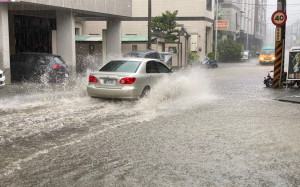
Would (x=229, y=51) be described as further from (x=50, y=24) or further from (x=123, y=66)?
(x=123, y=66)

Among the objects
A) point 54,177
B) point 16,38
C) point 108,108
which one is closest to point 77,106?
point 108,108

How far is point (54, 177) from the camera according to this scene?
507 centimetres

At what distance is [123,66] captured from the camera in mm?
11945

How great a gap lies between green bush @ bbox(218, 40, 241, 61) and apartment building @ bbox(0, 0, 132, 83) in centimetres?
2955

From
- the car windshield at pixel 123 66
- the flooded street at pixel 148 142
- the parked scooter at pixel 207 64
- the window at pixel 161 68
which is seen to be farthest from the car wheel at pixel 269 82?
the parked scooter at pixel 207 64

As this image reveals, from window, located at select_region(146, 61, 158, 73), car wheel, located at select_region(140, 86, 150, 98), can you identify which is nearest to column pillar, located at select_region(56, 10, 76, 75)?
window, located at select_region(146, 61, 158, 73)

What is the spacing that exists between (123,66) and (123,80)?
828 mm

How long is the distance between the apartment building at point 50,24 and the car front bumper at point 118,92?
762 cm

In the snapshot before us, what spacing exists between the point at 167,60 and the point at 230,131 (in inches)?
889

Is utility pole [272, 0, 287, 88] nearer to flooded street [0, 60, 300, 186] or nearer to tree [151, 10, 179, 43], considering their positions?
flooded street [0, 60, 300, 186]

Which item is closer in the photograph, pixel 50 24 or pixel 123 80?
pixel 123 80

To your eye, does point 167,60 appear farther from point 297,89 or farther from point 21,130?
point 21,130

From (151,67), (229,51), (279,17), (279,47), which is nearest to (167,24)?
(229,51)

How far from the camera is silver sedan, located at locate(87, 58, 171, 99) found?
36.9 ft
